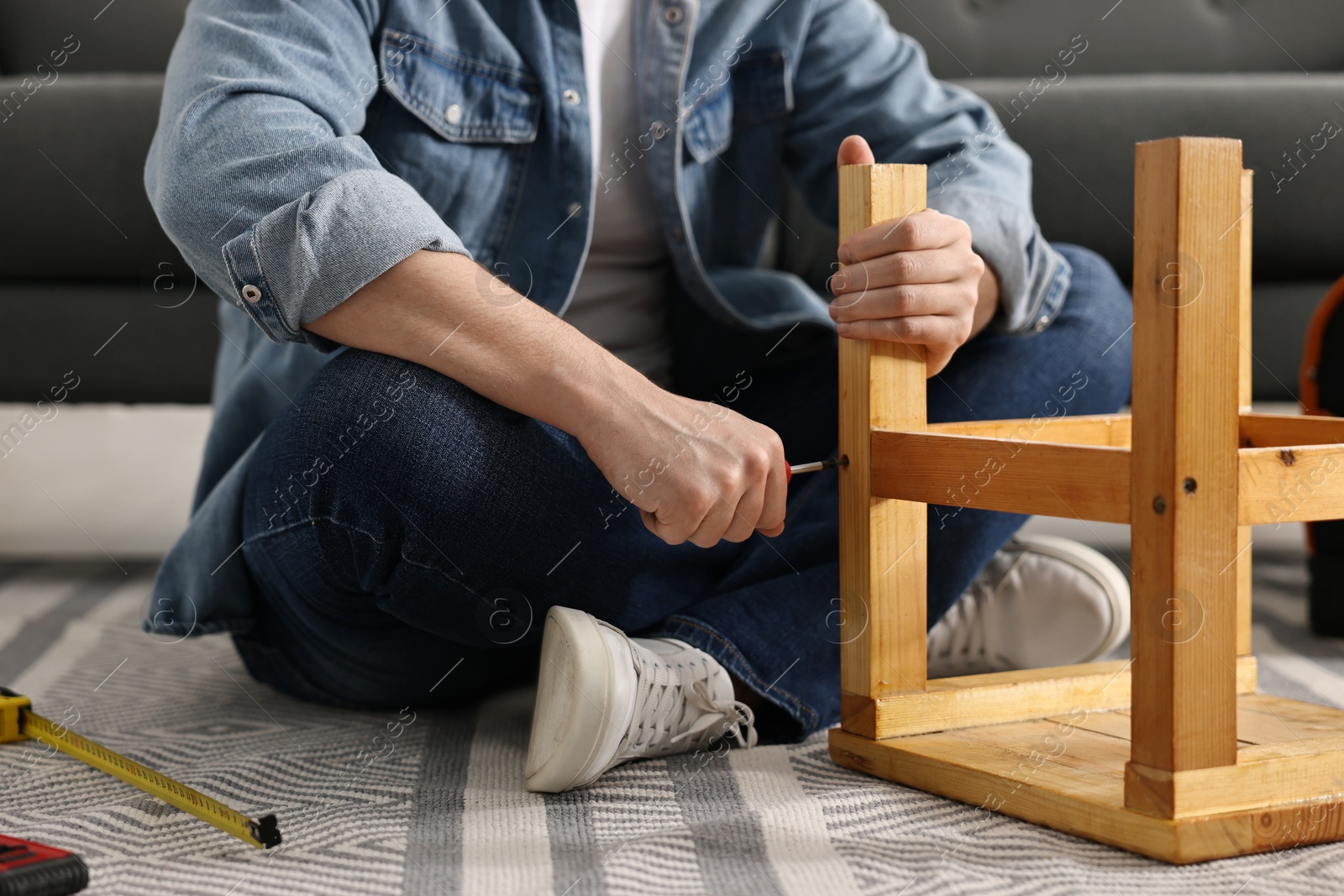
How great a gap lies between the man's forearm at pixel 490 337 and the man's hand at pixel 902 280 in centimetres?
12

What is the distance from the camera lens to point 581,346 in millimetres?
569

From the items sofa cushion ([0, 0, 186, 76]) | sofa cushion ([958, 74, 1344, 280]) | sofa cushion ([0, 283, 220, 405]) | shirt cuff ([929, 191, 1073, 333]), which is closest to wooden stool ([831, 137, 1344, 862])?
shirt cuff ([929, 191, 1073, 333])

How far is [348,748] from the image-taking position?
2.17 feet

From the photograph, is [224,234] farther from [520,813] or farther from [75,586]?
[75,586]

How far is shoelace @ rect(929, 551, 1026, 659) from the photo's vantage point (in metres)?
0.78

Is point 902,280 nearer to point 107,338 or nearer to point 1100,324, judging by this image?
point 1100,324

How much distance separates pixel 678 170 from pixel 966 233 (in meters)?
0.24

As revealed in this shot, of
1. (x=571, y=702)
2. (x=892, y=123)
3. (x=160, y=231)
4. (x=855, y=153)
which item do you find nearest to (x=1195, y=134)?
(x=892, y=123)

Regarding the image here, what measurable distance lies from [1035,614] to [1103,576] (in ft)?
0.17

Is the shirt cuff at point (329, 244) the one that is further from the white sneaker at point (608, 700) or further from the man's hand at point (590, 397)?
the white sneaker at point (608, 700)

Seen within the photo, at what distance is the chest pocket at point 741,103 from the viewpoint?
0.80 metres

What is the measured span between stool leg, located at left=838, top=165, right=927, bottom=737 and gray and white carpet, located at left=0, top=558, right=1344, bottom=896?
0.06 meters

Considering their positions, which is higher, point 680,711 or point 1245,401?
point 1245,401

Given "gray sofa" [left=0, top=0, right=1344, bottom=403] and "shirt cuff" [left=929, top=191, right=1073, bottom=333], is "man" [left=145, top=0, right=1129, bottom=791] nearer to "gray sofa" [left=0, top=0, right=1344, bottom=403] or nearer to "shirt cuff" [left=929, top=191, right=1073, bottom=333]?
"shirt cuff" [left=929, top=191, right=1073, bottom=333]
